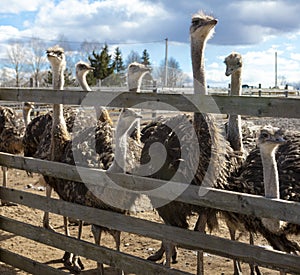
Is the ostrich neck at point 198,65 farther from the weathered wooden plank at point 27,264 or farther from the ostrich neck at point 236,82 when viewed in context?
the weathered wooden plank at point 27,264

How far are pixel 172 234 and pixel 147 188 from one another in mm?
316

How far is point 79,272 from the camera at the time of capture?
16.1 ft

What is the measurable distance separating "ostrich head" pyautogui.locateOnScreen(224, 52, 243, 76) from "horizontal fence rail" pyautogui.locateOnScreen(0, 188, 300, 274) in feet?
7.08

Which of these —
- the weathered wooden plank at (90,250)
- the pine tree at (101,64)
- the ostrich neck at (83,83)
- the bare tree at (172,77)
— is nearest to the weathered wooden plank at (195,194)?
the weathered wooden plank at (90,250)

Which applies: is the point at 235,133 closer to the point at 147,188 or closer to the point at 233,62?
the point at 233,62

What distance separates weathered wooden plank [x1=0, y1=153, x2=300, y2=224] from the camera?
2.58m

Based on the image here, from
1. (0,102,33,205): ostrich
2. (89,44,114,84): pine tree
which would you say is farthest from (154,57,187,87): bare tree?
(0,102,33,205): ostrich

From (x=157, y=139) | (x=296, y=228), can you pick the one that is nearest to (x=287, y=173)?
(x=296, y=228)

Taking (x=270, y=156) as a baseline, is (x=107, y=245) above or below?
below

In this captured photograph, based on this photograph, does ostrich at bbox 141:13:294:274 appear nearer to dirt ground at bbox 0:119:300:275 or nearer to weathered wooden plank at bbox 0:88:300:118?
dirt ground at bbox 0:119:300:275

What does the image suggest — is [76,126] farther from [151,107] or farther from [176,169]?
[151,107]

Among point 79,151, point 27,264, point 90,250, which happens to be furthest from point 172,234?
point 79,151

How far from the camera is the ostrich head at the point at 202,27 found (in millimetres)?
4354

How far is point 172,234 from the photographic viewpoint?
9.91 ft
